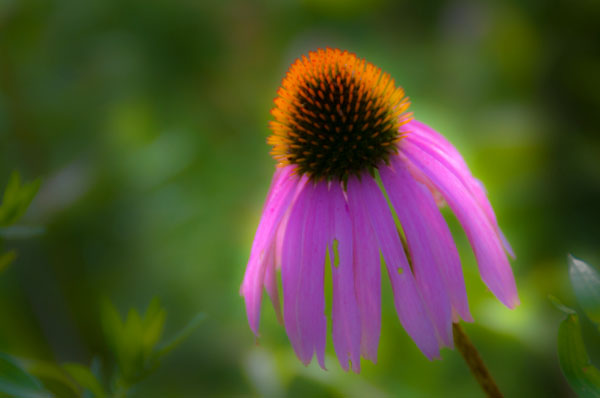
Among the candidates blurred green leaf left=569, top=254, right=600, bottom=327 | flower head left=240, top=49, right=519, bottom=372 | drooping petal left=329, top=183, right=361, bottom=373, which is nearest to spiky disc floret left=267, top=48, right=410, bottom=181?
flower head left=240, top=49, right=519, bottom=372

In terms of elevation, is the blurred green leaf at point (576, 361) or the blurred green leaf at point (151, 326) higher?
the blurred green leaf at point (151, 326)

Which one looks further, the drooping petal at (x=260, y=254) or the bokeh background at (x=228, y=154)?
the bokeh background at (x=228, y=154)

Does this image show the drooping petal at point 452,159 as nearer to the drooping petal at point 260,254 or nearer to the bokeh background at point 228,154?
the drooping petal at point 260,254

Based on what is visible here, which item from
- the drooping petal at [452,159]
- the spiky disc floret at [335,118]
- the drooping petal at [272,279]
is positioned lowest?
the drooping petal at [272,279]

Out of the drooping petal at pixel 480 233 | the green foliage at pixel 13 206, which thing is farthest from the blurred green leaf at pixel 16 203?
the drooping petal at pixel 480 233

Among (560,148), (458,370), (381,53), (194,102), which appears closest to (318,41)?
(381,53)
